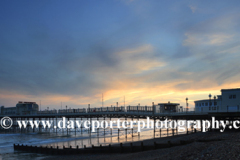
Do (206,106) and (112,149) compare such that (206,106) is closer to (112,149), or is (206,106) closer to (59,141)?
(112,149)

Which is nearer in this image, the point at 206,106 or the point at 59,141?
the point at 206,106

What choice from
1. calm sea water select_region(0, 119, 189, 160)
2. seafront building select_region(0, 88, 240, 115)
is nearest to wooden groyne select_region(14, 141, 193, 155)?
calm sea water select_region(0, 119, 189, 160)

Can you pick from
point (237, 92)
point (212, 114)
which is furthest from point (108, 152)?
point (237, 92)

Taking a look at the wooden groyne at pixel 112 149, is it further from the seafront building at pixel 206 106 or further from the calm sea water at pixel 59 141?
the seafront building at pixel 206 106

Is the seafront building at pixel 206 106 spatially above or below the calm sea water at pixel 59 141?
above

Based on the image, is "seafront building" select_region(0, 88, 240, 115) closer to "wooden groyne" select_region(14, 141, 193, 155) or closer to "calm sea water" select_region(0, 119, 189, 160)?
"calm sea water" select_region(0, 119, 189, 160)

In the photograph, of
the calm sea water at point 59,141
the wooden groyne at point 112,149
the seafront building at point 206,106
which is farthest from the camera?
the seafront building at point 206,106

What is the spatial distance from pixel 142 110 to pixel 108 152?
26.1 m

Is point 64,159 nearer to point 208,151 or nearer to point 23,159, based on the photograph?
point 23,159

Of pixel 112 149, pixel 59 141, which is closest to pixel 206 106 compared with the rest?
pixel 112 149

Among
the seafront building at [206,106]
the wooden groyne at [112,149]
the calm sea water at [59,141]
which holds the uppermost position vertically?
the seafront building at [206,106]

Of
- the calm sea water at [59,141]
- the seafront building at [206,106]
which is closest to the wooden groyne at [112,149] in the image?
the calm sea water at [59,141]

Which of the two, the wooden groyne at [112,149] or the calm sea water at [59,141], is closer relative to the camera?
the wooden groyne at [112,149]

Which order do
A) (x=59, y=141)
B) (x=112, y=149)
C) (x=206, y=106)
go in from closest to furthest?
(x=112, y=149) < (x=206, y=106) < (x=59, y=141)
